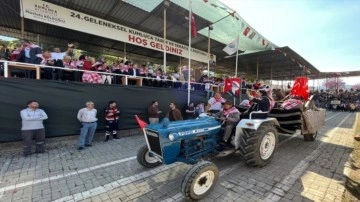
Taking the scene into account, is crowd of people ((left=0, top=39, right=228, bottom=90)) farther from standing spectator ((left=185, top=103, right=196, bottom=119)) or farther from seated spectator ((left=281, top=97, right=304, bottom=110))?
seated spectator ((left=281, top=97, right=304, bottom=110))

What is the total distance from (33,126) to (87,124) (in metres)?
1.33

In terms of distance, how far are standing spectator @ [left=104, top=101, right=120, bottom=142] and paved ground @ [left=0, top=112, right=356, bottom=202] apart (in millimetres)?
1162

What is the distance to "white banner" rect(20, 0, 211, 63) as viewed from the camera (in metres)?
8.07

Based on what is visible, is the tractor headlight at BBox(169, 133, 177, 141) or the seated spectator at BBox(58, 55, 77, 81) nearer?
the tractor headlight at BBox(169, 133, 177, 141)

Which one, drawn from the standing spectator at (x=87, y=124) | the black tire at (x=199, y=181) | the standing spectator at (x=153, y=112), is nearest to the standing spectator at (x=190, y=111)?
the standing spectator at (x=153, y=112)

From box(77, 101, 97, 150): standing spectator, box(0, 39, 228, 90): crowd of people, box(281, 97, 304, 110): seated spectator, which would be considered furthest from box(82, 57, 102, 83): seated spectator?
box(281, 97, 304, 110): seated spectator

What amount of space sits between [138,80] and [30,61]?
3.71 meters

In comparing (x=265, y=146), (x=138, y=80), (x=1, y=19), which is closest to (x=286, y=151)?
(x=265, y=146)

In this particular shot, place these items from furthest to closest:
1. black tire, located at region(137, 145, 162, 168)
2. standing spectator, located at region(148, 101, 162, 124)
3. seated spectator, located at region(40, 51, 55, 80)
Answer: standing spectator, located at region(148, 101, 162, 124)
seated spectator, located at region(40, 51, 55, 80)
black tire, located at region(137, 145, 162, 168)

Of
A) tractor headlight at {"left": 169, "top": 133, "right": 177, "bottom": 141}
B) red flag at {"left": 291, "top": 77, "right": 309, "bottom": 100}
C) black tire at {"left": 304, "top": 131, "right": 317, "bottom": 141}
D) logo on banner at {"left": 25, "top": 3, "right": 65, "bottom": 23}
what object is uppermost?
logo on banner at {"left": 25, "top": 3, "right": 65, "bottom": 23}

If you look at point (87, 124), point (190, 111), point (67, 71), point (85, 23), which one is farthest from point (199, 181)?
point (85, 23)

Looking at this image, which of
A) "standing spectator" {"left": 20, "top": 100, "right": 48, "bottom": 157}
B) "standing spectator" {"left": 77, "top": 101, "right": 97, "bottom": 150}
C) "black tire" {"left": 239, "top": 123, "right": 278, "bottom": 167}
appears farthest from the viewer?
"standing spectator" {"left": 77, "top": 101, "right": 97, "bottom": 150}

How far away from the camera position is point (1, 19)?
989 centimetres

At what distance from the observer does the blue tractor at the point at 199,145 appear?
11.1ft
